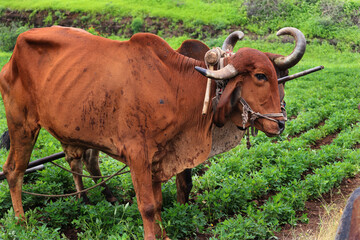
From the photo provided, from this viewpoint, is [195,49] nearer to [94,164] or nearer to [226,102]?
[226,102]

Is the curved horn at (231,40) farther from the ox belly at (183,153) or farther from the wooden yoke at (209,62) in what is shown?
the ox belly at (183,153)

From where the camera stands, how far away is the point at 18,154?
4.71m

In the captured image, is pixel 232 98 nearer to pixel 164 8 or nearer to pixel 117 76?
pixel 117 76

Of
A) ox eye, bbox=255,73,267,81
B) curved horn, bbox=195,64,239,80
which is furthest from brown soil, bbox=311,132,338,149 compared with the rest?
curved horn, bbox=195,64,239,80

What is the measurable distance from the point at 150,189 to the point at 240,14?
2318cm

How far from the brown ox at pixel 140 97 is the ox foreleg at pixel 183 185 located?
0.68 m

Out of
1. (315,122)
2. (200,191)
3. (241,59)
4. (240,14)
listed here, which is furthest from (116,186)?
(240,14)

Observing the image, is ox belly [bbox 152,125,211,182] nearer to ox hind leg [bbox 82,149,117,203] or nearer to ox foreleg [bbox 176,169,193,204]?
ox foreleg [bbox 176,169,193,204]

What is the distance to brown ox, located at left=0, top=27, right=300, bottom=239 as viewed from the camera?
3.76 meters

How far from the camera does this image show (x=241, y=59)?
3.73 meters

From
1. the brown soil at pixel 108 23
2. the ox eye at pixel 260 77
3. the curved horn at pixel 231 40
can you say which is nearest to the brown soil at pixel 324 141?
the curved horn at pixel 231 40

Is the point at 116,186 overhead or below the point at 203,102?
below

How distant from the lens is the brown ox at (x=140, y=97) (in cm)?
376

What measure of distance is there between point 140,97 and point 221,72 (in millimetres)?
793
